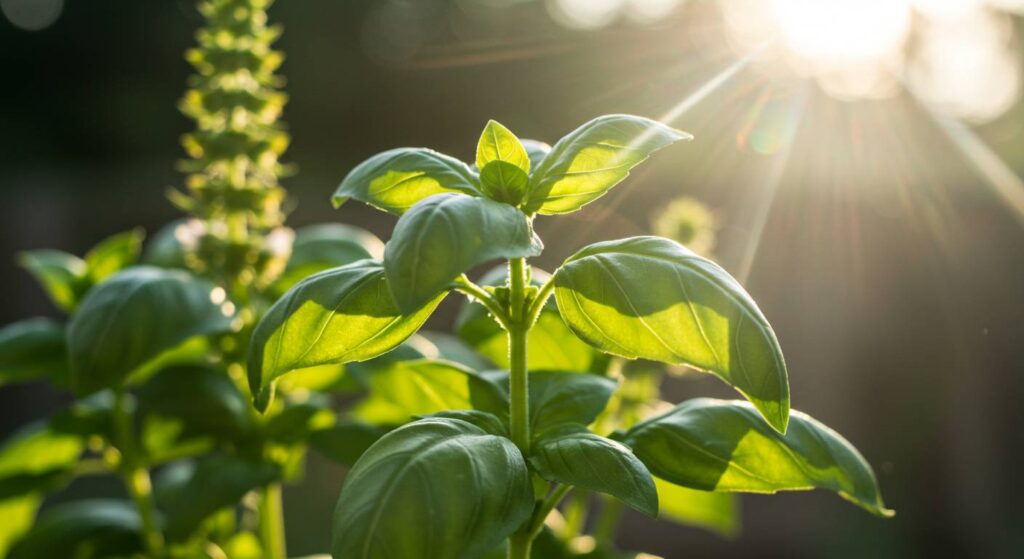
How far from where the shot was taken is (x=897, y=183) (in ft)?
11.4

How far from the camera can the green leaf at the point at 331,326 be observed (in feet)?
1.65

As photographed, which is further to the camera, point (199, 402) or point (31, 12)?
point (31, 12)

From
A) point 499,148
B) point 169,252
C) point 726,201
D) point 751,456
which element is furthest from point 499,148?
point 726,201

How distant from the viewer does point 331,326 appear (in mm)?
511

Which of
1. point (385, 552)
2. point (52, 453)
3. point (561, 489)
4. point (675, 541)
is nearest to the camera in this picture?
point (385, 552)

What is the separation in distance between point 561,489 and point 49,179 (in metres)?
4.29

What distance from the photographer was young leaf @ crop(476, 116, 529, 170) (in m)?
0.58

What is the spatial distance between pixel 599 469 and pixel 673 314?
0.27ft

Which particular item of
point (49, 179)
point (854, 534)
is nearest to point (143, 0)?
point (49, 179)

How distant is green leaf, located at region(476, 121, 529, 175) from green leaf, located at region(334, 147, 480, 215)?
19mm

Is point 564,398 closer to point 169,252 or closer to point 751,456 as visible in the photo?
point 751,456

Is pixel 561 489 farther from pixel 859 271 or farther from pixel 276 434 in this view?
pixel 859 271

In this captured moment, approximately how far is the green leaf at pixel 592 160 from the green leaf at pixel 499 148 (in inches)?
0.9

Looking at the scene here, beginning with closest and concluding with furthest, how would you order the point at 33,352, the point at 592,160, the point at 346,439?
1. the point at 592,160
2. the point at 346,439
3. the point at 33,352
